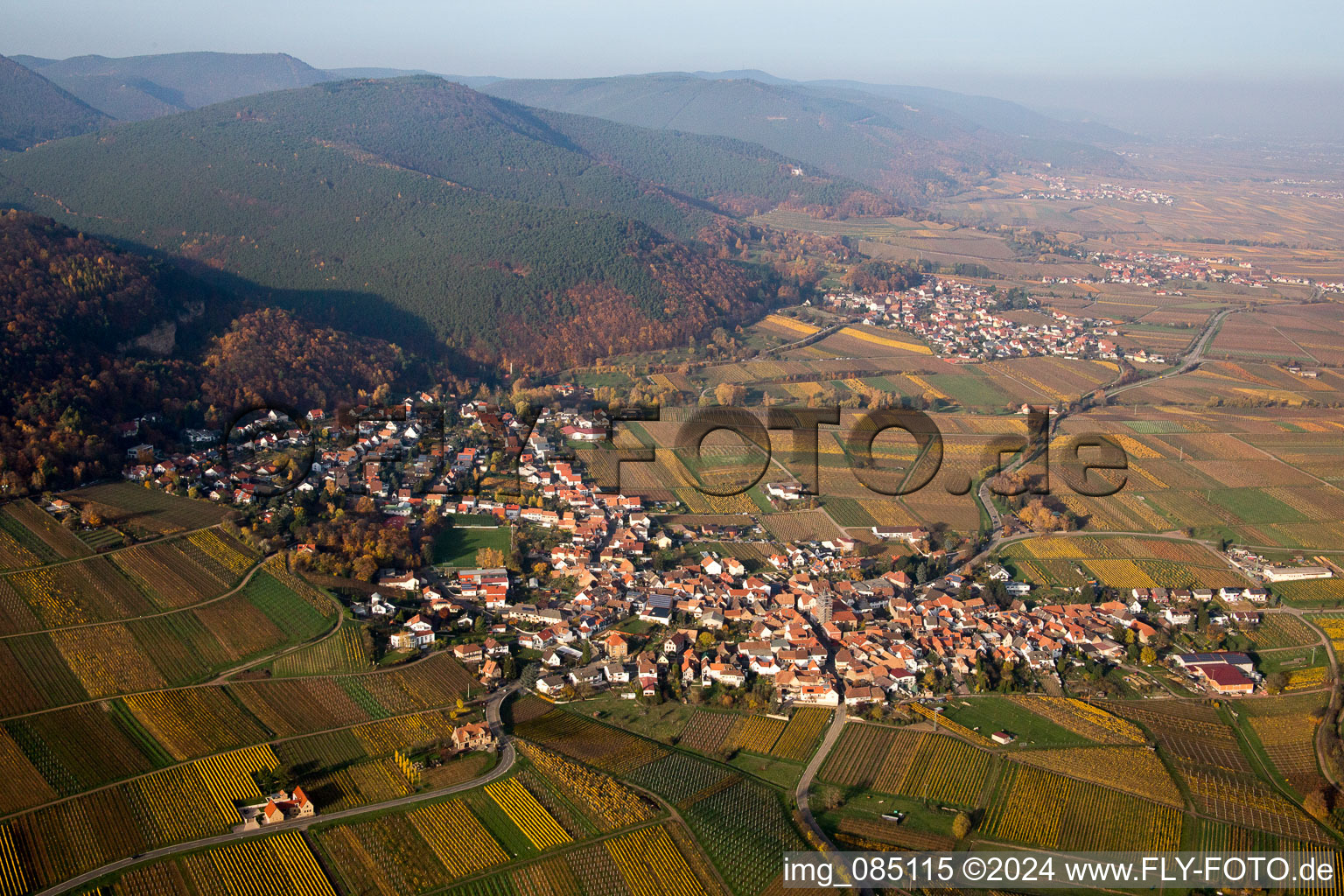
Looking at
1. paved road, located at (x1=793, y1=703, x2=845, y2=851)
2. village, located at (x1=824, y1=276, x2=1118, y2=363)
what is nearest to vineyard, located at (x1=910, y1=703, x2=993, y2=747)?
paved road, located at (x1=793, y1=703, x2=845, y2=851)

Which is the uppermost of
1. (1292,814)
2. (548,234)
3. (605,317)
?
(548,234)

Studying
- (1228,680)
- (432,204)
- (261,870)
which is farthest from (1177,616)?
(432,204)

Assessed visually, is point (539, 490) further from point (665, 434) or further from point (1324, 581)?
A: point (1324, 581)

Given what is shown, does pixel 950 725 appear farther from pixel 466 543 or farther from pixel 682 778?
pixel 466 543

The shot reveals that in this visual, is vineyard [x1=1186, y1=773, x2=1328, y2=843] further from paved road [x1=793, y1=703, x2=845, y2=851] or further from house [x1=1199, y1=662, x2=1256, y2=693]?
paved road [x1=793, y1=703, x2=845, y2=851]

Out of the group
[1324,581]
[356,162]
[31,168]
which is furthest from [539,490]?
[31,168]

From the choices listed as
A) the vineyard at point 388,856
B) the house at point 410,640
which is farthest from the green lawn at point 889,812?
the house at point 410,640
